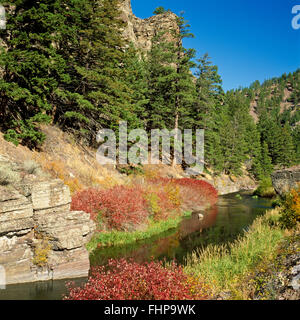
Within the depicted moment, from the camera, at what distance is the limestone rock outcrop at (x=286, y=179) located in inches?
708

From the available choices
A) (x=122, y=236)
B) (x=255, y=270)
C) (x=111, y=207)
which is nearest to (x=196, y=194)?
(x=122, y=236)

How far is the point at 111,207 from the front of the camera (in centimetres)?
1320

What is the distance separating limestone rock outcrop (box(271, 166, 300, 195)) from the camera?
59.0 ft

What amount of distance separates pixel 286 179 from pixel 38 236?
17331 millimetres

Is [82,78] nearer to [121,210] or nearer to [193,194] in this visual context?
[121,210]

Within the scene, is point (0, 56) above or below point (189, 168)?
above

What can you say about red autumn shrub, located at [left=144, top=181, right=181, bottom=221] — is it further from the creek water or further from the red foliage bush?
the red foliage bush

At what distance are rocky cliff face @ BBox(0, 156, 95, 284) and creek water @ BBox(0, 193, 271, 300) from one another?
462mm

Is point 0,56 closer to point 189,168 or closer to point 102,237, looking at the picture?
point 102,237

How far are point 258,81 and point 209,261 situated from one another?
20983cm

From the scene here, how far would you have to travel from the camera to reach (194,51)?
1176 inches
